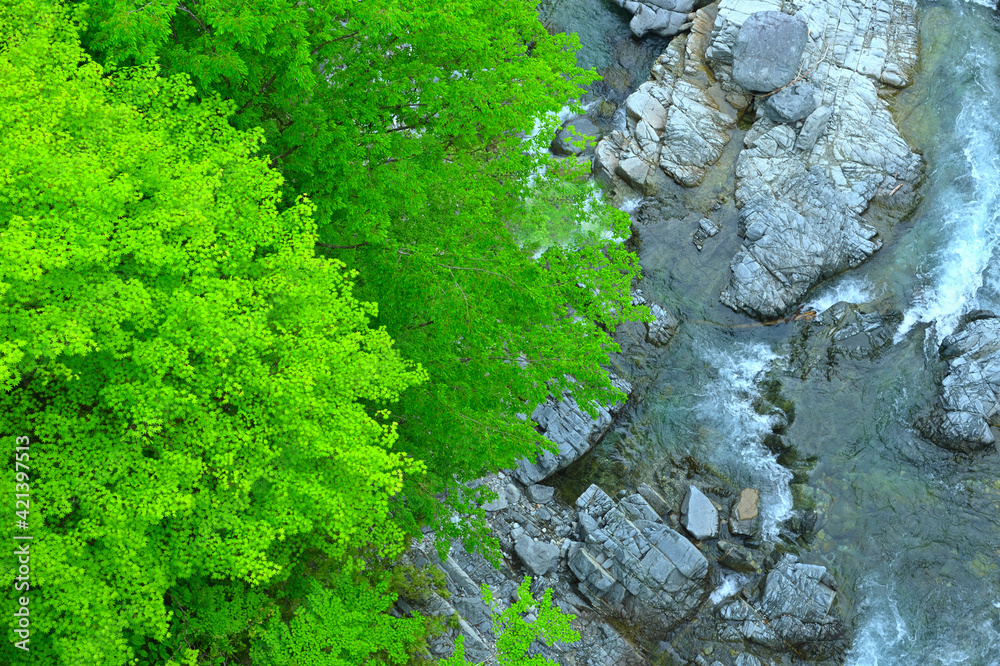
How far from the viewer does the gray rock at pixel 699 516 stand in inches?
831

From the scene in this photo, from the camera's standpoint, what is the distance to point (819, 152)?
91.1ft

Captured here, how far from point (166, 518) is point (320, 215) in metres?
6.95

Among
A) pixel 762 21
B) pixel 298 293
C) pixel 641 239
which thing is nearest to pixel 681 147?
pixel 641 239

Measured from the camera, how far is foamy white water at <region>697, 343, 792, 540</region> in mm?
21812

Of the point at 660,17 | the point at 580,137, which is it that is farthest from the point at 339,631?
the point at 660,17

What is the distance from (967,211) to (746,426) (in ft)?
41.1

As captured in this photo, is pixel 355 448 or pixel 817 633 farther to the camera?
pixel 817 633

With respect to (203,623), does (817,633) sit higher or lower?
higher

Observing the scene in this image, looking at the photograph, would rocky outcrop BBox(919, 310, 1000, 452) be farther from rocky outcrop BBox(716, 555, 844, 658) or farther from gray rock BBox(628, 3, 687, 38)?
gray rock BBox(628, 3, 687, 38)

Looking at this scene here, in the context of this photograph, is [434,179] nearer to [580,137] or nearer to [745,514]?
[745,514]

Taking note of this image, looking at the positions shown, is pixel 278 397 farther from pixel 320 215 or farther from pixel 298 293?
pixel 320 215

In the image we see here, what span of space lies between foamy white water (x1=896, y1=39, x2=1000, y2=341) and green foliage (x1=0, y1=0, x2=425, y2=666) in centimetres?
2130

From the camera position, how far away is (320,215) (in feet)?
49.6

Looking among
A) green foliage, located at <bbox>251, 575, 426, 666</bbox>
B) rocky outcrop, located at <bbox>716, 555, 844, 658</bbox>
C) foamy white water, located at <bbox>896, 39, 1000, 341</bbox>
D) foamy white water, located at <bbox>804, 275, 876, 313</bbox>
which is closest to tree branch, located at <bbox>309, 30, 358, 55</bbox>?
green foliage, located at <bbox>251, 575, 426, 666</bbox>
